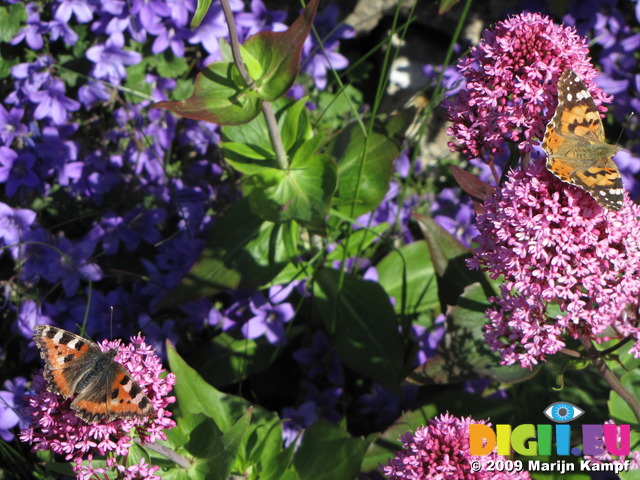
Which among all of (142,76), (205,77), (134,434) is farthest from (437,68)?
(134,434)

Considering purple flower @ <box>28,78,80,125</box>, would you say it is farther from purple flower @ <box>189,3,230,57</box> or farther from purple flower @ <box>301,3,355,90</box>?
purple flower @ <box>301,3,355,90</box>

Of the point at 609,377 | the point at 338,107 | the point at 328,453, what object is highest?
the point at 338,107

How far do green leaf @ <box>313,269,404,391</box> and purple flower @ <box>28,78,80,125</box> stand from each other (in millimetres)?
1743

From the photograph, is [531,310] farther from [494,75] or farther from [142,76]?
[142,76]

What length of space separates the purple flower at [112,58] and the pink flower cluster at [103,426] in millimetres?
2218

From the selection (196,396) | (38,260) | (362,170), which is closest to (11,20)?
(38,260)

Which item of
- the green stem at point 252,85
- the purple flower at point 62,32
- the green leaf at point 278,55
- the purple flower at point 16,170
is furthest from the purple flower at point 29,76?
the green leaf at point 278,55

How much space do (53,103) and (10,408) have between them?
171cm

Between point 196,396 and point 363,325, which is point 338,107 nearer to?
point 363,325

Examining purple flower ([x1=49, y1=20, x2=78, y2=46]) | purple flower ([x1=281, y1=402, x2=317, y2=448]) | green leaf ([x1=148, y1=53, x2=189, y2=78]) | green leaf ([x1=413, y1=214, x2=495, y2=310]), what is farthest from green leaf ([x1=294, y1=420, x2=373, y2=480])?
purple flower ([x1=49, y1=20, x2=78, y2=46])

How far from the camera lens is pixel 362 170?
314 centimetres

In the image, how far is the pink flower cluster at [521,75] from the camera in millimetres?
2115

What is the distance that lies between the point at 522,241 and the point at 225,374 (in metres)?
1.84

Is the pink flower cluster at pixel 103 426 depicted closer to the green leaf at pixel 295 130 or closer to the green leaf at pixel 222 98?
the green leaf at pixel 222 98
